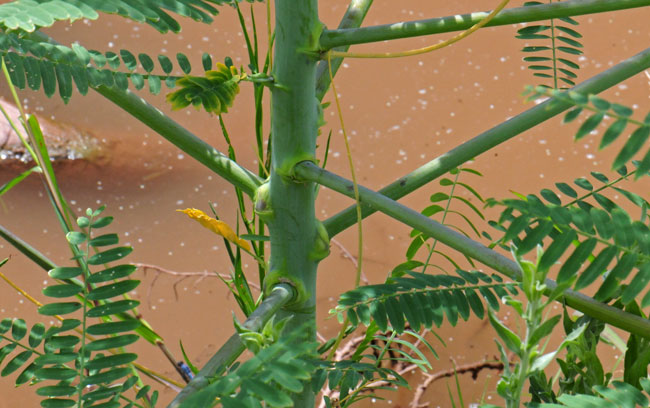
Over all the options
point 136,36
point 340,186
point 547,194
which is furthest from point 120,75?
point 136,36

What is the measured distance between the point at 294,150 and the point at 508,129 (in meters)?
0.17

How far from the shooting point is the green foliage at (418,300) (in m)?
0.47

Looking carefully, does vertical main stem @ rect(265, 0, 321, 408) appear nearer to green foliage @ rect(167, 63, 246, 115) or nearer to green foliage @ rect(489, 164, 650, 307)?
green foliage @ rect(167, 63, 246, 115)

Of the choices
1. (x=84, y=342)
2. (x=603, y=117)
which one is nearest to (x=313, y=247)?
(x=84, y=342)

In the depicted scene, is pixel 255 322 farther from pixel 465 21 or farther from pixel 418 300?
pixel 465 21

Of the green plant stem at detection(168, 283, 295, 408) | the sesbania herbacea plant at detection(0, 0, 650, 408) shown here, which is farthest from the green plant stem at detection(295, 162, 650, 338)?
the green plant stem at detection(168, 283, 295, 408)

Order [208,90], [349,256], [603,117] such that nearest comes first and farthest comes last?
1. [603,117]
2. [208,90]
3. [349,256]

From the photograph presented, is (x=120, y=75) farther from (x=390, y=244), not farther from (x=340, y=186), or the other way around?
(x=390, y=244)

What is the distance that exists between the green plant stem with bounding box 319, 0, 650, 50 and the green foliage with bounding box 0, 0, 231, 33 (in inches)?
4.3

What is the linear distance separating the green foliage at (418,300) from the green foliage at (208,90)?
19 centimetres

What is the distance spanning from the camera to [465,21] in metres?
0.46

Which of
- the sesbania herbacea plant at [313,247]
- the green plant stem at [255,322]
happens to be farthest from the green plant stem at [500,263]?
the green plant stem at [255,322]

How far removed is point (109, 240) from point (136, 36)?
1069 millimetres

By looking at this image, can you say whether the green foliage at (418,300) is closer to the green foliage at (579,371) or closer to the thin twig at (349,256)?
the green foliage at (579,371)
